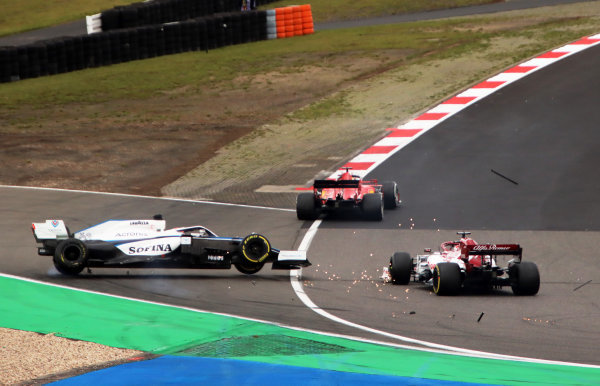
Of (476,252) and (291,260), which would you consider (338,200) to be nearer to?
(291,260)

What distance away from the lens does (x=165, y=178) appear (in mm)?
27656

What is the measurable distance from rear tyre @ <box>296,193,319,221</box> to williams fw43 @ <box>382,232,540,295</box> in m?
5.47

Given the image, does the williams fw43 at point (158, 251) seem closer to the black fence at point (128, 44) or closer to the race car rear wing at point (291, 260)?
the race car rear wing at point (291, 260)

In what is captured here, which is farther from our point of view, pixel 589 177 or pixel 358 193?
pixel 589 177

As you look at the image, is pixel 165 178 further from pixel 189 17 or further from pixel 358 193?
pixel 189 17

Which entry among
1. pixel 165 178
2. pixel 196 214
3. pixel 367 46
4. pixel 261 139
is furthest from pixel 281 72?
pixel 196 214

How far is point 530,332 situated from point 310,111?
20.7 meters

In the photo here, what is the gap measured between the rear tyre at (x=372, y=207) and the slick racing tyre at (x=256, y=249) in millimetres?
5291

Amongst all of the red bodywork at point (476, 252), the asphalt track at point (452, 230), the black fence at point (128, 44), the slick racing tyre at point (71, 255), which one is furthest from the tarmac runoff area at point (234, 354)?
the black fence at point (128, 44)

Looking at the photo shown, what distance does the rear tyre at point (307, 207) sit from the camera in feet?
73.6

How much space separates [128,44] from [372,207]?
2073cm

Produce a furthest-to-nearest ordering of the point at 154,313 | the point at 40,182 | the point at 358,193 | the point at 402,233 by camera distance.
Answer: the point at 40,182 < the point at 358,193 < the point at 402,233 < the point at 154,313

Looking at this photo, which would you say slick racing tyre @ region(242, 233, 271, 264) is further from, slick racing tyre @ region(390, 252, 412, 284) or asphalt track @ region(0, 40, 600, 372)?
slick racing tyre @ region(390, 252, 412, 284)

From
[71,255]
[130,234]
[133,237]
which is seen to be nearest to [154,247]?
[133,237]
